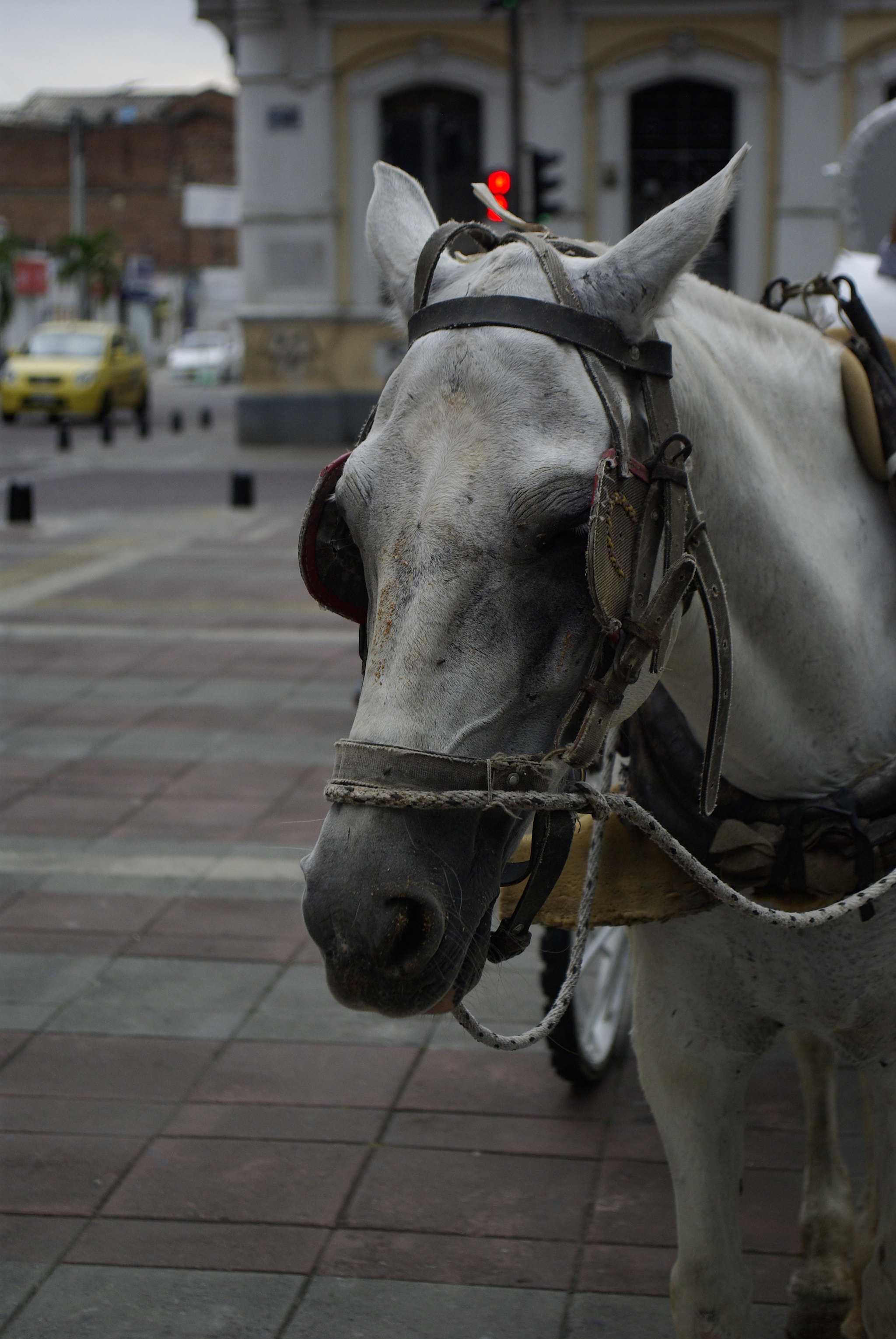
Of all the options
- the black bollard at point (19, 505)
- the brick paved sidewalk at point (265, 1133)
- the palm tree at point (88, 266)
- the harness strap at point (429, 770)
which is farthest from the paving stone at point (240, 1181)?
the palm tree at point (88, 266)

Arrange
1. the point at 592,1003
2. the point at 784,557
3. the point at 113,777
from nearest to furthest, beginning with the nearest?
the point at 784,557, the point at 592,1003, the point at 113,777

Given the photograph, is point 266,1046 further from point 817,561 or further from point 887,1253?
point 817,561

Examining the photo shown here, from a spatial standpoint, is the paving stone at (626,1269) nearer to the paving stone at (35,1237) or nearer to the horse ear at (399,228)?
the paving stone at (35,1237)

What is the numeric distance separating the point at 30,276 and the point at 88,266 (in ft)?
26.6

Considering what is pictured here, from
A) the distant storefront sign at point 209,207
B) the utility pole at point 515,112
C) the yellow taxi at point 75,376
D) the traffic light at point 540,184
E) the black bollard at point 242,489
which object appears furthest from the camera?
the distant storefront sign at point 209,207

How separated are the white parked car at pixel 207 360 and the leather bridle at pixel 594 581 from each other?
48129 millimetres

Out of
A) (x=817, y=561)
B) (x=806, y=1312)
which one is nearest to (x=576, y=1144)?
(x=806, y=1312)

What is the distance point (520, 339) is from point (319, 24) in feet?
70.3

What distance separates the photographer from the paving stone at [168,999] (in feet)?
13.7

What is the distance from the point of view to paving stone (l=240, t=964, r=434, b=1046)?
4129mm

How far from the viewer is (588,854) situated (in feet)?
7.93

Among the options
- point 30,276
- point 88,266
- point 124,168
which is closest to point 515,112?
point 88,266

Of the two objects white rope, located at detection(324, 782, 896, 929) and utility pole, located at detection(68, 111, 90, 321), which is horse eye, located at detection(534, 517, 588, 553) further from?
utility pole, located at detection(68, 111, 90, 321)

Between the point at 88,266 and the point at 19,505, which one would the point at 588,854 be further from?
the point at 88,266
